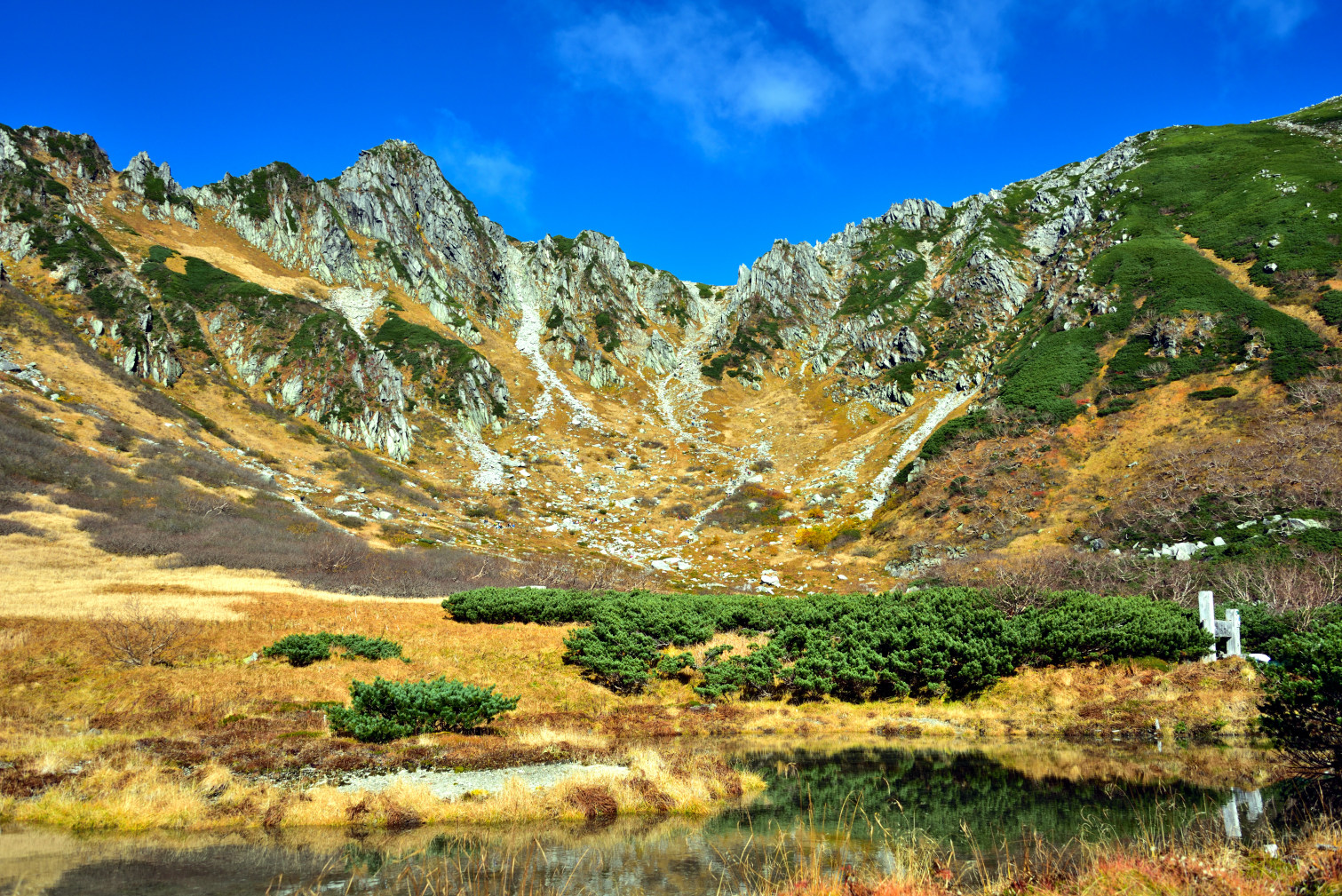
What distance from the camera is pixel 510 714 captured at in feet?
67.0

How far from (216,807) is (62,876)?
292 centimetres

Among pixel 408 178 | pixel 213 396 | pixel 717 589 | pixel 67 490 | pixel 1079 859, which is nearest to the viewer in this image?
pixel 1079 859

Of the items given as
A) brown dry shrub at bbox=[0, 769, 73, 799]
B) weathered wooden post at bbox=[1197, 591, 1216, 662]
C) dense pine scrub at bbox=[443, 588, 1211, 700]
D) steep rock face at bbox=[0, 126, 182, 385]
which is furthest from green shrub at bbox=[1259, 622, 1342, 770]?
steep rock face at bbox=[0, 126, 182, 385]

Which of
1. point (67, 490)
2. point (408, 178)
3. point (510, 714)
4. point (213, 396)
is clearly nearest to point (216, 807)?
point (510, 714)

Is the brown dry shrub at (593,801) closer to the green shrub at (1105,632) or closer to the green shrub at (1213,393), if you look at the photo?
the green shrub at (1105,632)

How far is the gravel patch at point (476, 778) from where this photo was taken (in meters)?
13.3

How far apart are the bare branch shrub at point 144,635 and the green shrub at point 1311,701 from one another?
28623 millimetres

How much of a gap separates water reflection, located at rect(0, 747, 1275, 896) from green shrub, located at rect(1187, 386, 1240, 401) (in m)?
52.8

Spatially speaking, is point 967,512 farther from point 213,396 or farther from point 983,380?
point 213,396

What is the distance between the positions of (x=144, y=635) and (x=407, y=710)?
10811 mm

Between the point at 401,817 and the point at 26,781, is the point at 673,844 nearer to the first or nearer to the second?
the point at 401,817

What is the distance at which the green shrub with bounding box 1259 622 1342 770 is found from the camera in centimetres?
1121

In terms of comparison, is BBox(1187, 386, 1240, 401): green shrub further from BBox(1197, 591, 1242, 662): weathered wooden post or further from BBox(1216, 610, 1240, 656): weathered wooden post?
BBox(1216, 610, 1240, 656): weathered wooden post

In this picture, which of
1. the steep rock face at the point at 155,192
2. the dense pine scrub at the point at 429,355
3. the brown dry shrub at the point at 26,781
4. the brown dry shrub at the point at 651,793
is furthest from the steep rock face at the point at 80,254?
the brown dry shrub at the point at 651,793
